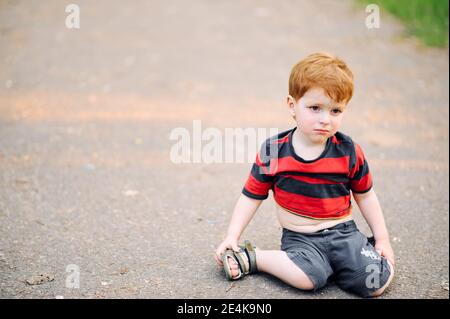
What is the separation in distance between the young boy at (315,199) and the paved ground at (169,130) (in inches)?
4.4

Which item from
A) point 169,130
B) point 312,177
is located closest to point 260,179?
point 312,177

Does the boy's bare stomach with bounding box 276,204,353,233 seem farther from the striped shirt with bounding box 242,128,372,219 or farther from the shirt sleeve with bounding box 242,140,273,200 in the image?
the shirt sleeve with bounding box 242,140,273,200

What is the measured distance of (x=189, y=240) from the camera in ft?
10.00

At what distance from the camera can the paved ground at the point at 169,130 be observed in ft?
9.15

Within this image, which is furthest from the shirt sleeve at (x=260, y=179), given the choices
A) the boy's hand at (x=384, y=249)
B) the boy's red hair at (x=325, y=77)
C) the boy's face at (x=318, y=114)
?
the boy's hand at (x=384, y=249)

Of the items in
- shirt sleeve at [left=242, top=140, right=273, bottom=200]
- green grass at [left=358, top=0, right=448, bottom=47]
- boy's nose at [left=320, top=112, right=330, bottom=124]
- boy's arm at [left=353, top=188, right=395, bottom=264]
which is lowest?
boy's arm at [left=353, top=188, right=395, bottom=264]

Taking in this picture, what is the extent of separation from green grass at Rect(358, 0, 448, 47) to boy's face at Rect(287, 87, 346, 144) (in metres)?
4.33

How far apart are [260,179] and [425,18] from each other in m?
4.94

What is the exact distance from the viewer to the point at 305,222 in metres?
2.63

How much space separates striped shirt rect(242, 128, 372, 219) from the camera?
8.41 feet

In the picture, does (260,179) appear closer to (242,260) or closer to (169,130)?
(242,260)

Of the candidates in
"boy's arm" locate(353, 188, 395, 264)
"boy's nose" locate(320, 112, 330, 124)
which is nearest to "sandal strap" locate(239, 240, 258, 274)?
"boy's arm" locate(353, 188, 395, 264)

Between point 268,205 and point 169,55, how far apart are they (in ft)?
9.49

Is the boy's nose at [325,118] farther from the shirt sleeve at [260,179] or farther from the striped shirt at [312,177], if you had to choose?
the shirt sleeve at [260,179]
